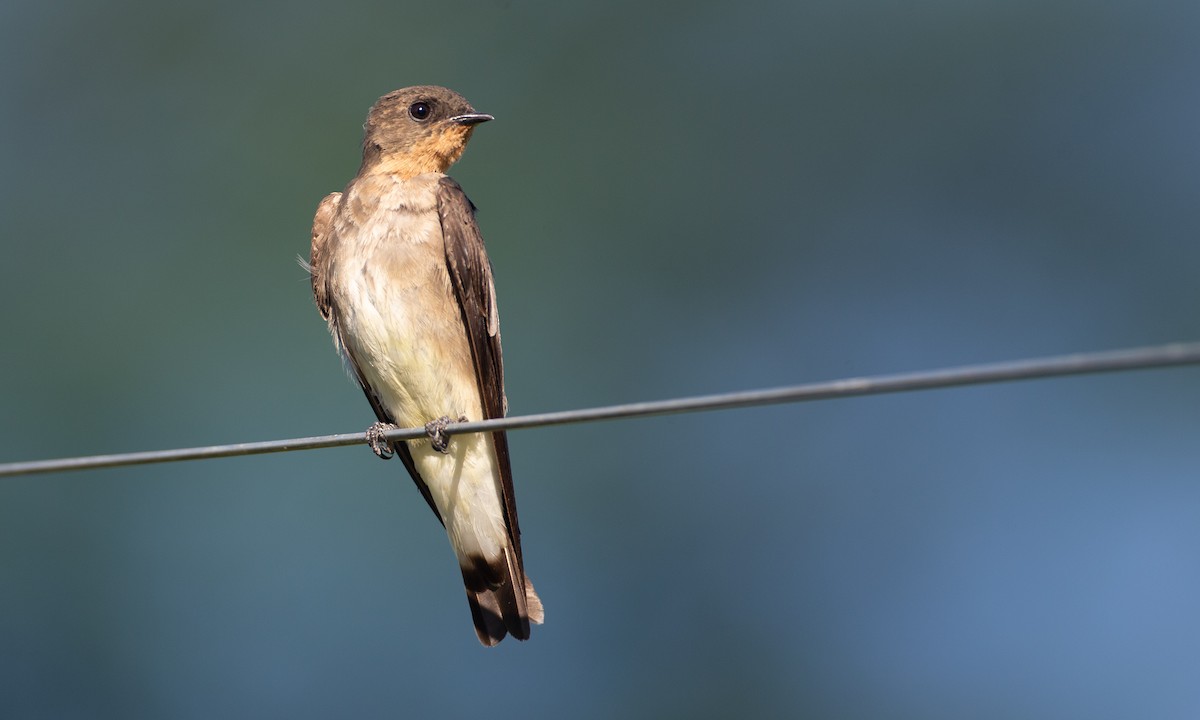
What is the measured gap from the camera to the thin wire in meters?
1.95

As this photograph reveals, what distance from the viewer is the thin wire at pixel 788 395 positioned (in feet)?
6.39

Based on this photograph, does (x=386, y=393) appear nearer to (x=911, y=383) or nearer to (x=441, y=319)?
(x=441, y=319)

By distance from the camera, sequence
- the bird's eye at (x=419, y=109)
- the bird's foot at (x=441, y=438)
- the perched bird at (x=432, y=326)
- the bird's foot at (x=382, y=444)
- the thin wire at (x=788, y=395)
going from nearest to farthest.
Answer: the thin wire at (x=788, y=395)
the bird's foot at (x=441, y=438)
the bird's foot at (x=382, y=444)
the perched bird at (x=432, y=326)
the bird's eye at (x=419, y=109)

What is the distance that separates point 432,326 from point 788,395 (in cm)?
249

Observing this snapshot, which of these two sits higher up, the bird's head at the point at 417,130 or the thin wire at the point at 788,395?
the bird's head at the point at 417,130

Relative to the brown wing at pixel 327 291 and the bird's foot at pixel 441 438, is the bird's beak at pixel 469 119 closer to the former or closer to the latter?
the brown wing at pixel 327 291

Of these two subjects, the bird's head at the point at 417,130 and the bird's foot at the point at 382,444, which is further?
the bird's head at the point at 417,130

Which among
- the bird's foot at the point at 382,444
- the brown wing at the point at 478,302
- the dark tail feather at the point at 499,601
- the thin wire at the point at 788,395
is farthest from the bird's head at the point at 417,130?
the thin wire at the point at 788,395

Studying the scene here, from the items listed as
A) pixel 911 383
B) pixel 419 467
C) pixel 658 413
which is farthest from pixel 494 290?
pixel 911 383

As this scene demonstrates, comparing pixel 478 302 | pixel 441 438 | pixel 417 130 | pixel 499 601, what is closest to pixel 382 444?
pixel 441 438

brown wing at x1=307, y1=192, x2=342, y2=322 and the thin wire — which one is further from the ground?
brown wing at x1=307, y1=192, x2=342, y2=322

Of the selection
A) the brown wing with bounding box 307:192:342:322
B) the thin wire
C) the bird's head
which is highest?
the bird's head

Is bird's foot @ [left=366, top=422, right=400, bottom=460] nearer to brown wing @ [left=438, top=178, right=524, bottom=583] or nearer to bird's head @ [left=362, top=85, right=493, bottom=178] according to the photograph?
brown wing @ [left=438, top=178, right=524, bottom=583]

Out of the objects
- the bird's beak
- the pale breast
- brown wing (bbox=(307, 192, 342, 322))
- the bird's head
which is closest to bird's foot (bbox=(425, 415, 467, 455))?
the pale breast
